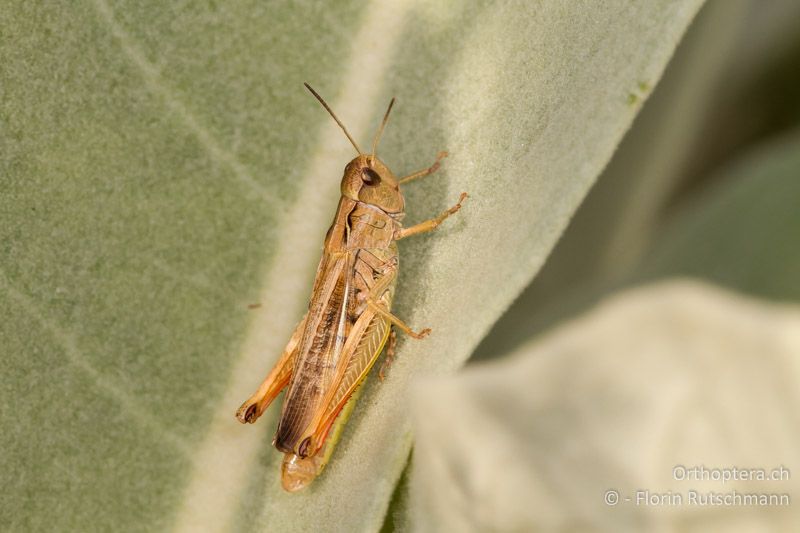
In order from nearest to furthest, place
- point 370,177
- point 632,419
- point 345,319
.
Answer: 1. point 632,419
2. point 370,177
3. point 345,319

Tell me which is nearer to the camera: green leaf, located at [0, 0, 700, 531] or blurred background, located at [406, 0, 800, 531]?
blurred background, located at [406, 0, 800, 531]

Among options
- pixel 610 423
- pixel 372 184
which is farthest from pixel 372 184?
pixel 610 423

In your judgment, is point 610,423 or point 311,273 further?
point 311,273

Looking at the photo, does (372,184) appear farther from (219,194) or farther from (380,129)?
(219,194)

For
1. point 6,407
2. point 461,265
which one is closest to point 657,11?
point 461,265

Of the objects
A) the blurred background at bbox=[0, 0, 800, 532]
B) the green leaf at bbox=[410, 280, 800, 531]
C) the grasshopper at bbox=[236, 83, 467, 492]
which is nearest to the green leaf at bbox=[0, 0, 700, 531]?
the blurred background at bbox=[0, 0, 800, 532]

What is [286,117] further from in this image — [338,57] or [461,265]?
[461,265]

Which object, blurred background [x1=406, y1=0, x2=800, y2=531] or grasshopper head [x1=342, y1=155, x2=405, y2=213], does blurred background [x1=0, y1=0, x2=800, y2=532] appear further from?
grasshopper head [x1=342, y1=155, x2=405, y2=213]
